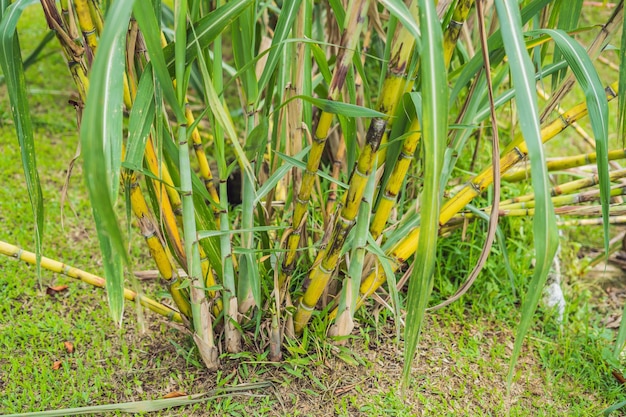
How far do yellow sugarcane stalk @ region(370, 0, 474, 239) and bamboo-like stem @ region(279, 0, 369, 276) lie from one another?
14cm

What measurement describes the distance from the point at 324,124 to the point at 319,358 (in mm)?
593

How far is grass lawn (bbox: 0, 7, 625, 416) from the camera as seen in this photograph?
1.38 m

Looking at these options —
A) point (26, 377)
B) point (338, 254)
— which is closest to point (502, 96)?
point (338, 254)

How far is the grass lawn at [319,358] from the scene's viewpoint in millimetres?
1377

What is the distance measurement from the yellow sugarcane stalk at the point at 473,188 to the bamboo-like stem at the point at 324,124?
0.60 feet

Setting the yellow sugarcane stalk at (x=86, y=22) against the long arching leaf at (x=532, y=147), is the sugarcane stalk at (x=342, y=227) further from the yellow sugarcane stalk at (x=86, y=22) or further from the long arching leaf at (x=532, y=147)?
the yellow sugarcane stalk at (x=86, y=22)

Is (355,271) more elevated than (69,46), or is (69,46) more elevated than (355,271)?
(69,46)

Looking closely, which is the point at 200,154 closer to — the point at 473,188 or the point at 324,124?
the point at 324,124

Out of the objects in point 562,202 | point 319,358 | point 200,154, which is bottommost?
point 319,358

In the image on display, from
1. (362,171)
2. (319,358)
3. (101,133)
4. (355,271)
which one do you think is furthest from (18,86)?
(319,358)

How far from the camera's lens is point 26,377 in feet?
4.65

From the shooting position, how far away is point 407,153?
1.12 meters

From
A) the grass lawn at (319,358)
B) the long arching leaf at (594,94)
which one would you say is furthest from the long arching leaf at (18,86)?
the long arching leaf at (594,94)

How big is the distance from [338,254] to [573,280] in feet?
3.63
